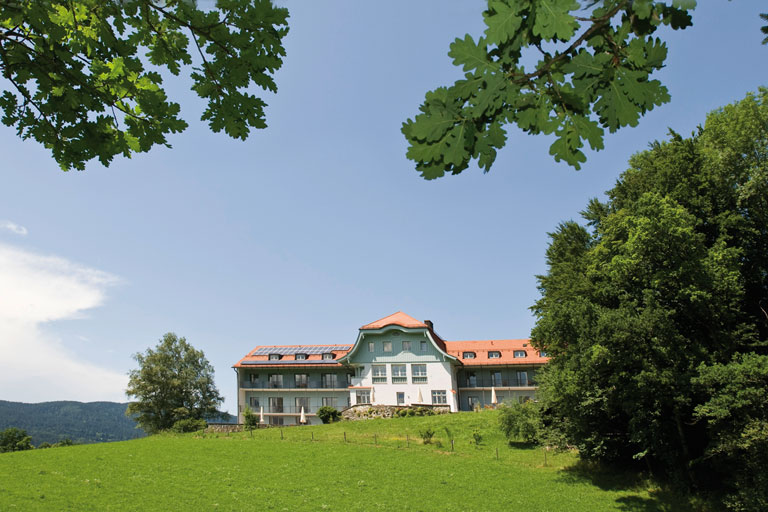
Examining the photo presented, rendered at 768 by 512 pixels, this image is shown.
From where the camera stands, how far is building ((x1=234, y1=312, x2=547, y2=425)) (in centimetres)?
4819

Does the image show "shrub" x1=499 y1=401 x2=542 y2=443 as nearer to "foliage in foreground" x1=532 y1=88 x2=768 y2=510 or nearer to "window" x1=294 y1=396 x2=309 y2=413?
"foliage in foreground" x1=532 y1=88 x2=768 y2=510

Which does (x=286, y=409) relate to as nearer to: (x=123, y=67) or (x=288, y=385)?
(x=288, y=385)

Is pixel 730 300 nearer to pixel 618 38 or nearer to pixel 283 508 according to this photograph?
pixel 283 508

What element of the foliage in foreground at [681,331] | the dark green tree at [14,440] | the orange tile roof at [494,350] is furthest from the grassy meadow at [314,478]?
the dark green tree at [14,440]

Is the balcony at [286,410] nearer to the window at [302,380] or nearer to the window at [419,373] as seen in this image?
the window at [302,380]

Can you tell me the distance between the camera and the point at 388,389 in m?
48.3

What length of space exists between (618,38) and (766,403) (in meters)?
20.5

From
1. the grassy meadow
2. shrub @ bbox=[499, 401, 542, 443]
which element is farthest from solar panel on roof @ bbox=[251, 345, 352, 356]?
shrub @ bbox=[499, 401, 542, 443]

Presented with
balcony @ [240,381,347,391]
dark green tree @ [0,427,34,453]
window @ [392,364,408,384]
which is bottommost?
dark green tree @ [0,427,34,453]

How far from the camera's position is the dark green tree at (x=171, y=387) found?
52.7m

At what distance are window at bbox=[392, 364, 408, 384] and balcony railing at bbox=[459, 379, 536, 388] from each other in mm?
7936

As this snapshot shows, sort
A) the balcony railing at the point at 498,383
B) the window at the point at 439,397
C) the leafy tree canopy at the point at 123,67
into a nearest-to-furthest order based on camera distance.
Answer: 1. the leafy tree canopy at the point at 123,67
2. the window at the point at 439,397
3. the balcony railing at the point at 498,383

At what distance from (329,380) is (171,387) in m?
18.0

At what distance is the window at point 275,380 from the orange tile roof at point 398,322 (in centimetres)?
1269
